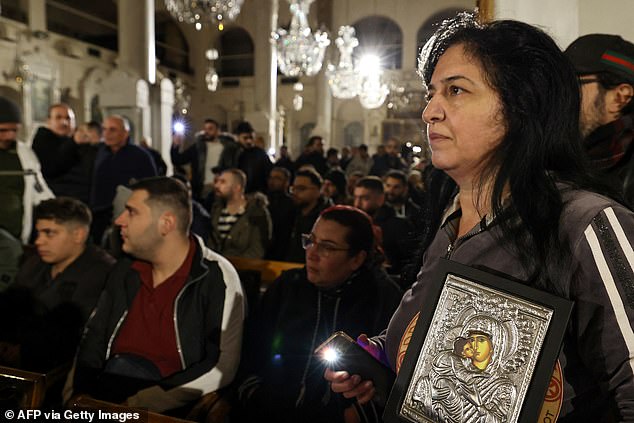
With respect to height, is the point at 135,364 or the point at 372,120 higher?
the point at 372,120

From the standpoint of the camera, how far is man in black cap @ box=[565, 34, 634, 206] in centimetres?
166

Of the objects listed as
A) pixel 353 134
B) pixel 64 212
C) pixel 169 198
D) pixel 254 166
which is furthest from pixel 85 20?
pixel 169 198

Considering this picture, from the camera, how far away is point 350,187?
21.7 ft

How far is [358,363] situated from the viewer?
1178 mm

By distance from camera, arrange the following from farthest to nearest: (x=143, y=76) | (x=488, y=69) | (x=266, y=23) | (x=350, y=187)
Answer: (x=266, y=23) → (x=143, y=76) → (x=350, y=187) → (x=488, y=69)

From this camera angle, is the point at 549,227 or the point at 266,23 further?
the point at 266,23

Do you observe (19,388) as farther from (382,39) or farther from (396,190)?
(382,39)

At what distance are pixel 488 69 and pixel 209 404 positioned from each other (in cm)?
164

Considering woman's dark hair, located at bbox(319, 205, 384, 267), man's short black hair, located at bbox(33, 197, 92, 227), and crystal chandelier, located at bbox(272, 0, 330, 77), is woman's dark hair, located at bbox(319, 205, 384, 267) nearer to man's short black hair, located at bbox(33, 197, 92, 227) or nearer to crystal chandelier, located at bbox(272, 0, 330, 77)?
man's short black hair, located at bbox(33, 197, 92, 227)

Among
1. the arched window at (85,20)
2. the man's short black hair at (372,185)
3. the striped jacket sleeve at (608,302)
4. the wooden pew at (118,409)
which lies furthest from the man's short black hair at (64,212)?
the arched window at (85,20)

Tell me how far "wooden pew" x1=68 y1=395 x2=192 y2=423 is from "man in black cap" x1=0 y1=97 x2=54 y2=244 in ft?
8.57

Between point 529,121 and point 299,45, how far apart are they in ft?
29.7

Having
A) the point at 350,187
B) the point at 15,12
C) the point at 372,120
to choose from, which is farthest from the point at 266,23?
the point at 350,187

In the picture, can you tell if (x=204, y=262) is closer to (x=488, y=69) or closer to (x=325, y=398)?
(x=325, y=398)
